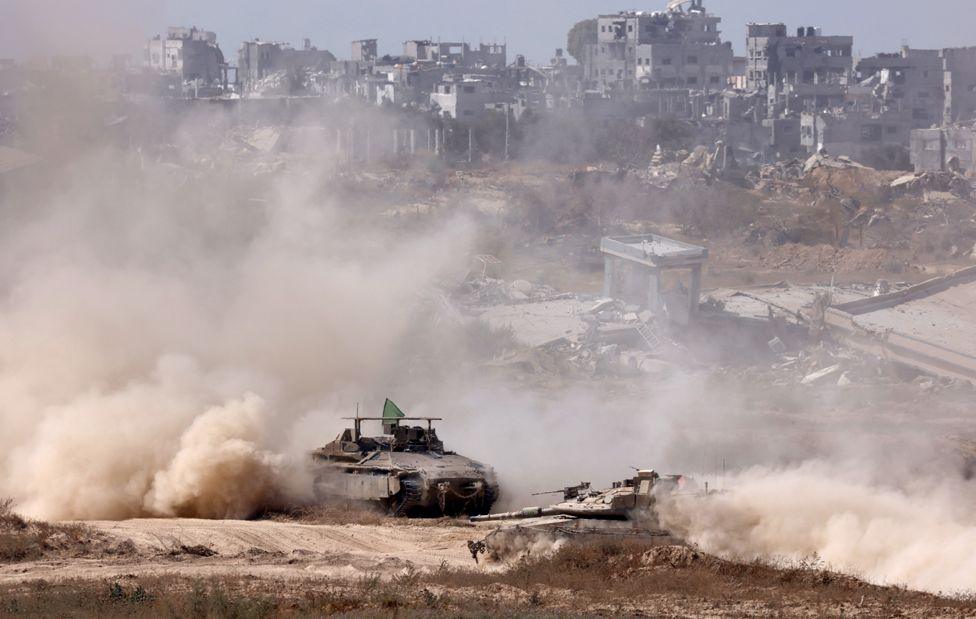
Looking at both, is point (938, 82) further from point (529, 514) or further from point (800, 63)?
point (529, 514)

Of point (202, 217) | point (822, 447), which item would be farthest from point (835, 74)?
point (822, 447)

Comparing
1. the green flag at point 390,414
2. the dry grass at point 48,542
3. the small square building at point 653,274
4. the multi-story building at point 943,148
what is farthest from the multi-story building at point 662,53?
the dry grass at point 48,542

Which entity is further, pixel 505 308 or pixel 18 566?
pixel 505 308

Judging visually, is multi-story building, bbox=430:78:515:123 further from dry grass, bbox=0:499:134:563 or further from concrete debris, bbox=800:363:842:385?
dry grass, bbox=0:499:134:563

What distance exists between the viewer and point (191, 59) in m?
93.4

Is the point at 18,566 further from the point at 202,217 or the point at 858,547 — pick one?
the point at 202,217

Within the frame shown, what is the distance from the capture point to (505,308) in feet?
157

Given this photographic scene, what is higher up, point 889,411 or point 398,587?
point 398,587

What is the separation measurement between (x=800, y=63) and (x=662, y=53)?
787 cm

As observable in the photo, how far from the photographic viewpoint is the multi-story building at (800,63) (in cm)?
9031

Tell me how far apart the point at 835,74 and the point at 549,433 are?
65.2 meters

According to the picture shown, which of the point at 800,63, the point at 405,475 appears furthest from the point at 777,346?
the point at 800,63

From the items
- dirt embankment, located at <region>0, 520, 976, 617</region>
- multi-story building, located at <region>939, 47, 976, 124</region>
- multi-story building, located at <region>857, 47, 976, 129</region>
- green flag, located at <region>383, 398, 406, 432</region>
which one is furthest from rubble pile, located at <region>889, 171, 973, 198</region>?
dirt embankment, located at <region>0, 520, 976, 617</region>

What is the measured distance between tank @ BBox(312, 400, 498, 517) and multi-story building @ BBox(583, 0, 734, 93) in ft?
214
